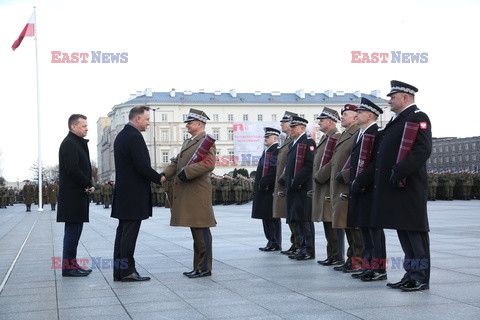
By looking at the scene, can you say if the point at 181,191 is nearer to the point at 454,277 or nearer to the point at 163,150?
the point at 454,277

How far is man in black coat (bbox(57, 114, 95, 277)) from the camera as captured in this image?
28.6ft

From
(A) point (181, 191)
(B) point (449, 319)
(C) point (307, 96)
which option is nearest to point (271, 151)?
(A) point (181, 191)

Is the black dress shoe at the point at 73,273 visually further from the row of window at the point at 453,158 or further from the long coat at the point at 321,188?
the row of window at the point at 453,158

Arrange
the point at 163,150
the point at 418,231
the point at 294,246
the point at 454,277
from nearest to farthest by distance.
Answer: the point at 418,231 → the point at 454,277 → the point at 294,246 → the point at 163,150

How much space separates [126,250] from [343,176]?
9.01ft

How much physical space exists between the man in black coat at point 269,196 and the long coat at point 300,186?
118cm

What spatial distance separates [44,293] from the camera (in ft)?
24.2

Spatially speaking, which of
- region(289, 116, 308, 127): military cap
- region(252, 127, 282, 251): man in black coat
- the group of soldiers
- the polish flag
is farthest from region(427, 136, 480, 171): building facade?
region(289, 116, 308, 127): military cap

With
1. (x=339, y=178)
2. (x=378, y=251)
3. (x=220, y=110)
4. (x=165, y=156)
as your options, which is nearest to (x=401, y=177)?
(x=378, y=251)

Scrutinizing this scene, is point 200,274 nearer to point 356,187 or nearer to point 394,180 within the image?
point 356,187

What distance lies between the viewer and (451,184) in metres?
36.2

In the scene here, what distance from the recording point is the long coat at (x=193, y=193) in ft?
27.4

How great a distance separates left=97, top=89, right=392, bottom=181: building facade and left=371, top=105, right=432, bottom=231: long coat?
335ft

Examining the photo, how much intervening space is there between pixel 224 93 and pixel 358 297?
11402 centimetres
